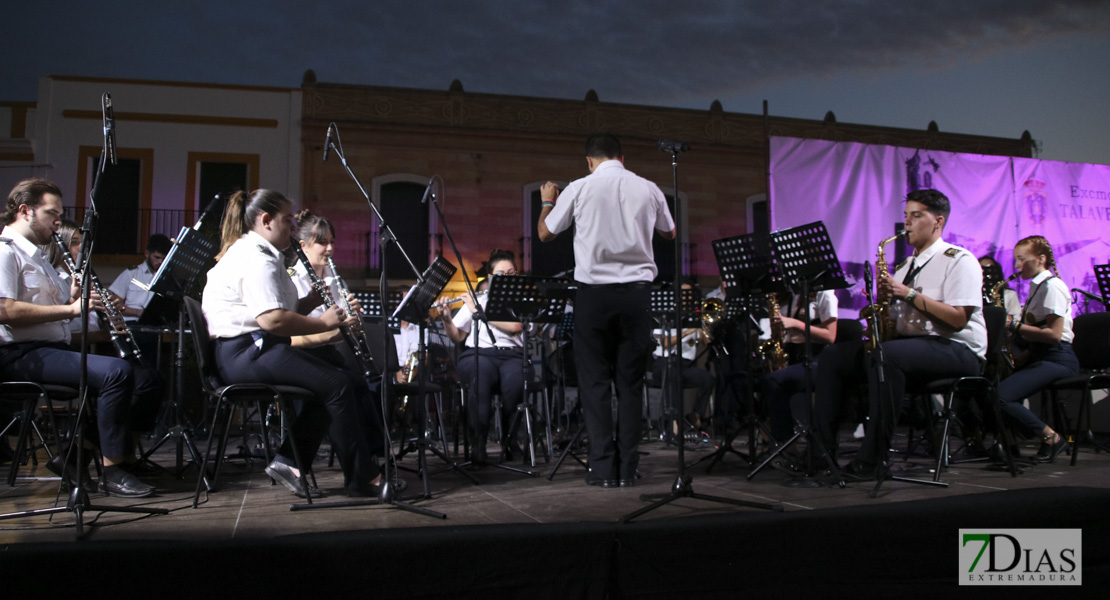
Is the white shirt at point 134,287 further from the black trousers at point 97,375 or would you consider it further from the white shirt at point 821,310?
the white shirt at point 821,310

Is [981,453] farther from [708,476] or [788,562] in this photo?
[788,562]

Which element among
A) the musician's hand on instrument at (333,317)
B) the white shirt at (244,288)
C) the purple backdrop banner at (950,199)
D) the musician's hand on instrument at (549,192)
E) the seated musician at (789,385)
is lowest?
the seated musician at (789,385)

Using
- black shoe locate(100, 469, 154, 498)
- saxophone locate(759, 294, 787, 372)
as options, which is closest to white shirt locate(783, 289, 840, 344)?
saxophone locate(759, 294, 787, 372)

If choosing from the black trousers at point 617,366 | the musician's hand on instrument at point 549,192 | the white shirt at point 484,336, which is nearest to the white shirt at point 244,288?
the musician's hand on instrument at point 549,192

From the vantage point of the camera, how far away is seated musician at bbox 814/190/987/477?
12.3 ft

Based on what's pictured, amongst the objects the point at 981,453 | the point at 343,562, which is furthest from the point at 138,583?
the point at 981,453

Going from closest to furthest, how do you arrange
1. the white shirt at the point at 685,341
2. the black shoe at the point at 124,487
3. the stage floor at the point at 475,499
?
the stage floor at the point at 475,499, the black shoe at the point at 124,487, the white shirt at the point at 685,341

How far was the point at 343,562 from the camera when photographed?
2135 millimetres

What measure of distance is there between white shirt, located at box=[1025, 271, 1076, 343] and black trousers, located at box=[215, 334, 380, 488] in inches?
176

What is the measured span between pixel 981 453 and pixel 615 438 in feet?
8.67

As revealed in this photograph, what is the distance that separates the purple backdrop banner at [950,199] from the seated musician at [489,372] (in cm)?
232

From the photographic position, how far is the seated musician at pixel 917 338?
12.3 ft

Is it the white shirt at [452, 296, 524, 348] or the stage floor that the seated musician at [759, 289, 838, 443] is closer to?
the stage floor

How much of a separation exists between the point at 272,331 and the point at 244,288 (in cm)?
22
